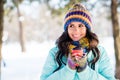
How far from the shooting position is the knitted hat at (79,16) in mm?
2902

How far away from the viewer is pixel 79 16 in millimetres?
2922

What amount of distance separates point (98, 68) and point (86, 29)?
317 millimetres

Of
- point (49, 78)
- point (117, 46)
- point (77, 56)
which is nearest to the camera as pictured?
point (77, 56)

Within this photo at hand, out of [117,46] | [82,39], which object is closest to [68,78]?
A: [82,39]

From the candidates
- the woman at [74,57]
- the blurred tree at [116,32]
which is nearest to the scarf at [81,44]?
the woman at [74,57]

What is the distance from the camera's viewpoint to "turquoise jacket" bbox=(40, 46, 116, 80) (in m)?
2.73

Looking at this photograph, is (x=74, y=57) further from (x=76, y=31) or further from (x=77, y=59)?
(x=76, y=31)

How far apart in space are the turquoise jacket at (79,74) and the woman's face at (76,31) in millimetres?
174

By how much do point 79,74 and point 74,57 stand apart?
0.14m

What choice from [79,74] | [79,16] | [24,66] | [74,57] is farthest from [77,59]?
[24,66]

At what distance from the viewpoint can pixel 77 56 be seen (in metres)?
2.65

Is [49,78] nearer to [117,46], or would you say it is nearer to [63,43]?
[63,43]

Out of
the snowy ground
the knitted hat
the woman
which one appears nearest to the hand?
the woman

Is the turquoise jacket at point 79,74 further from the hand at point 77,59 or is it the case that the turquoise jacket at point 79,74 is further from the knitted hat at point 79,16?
the knitted hat at point 79,16
